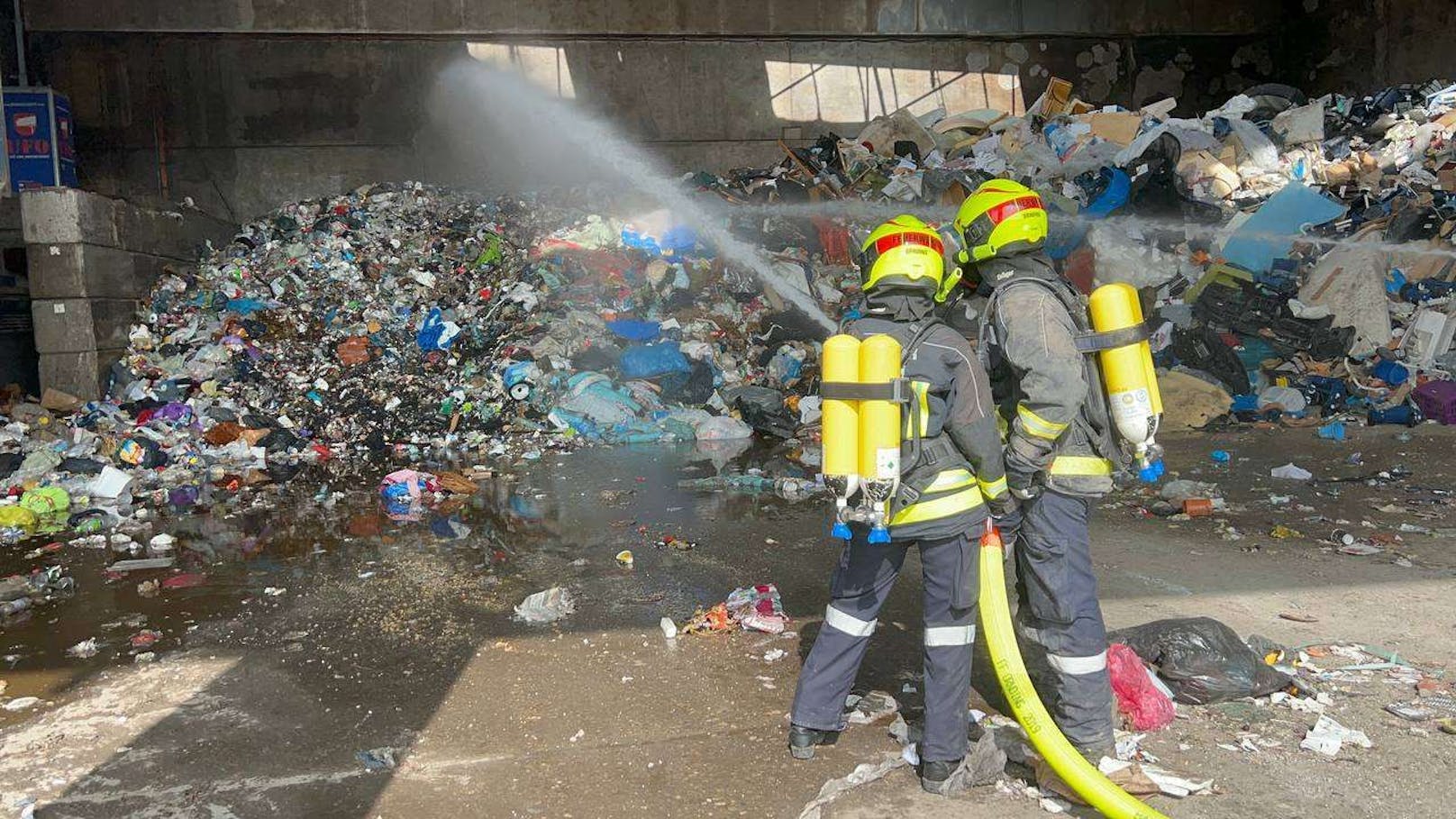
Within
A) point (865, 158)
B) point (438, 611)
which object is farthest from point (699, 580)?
point (865, 158)

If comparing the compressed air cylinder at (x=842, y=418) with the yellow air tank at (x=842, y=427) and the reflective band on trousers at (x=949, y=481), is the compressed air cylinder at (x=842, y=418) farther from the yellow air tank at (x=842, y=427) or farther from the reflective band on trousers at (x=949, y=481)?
the reflective band on trousers at (x=949, y=481)

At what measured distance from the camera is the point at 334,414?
27.5 ft

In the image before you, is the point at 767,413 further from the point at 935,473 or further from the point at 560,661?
the point at 935,473

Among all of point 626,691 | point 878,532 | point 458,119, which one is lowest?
point 626,691

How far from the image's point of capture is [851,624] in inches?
116

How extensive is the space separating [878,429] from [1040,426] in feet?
1.63

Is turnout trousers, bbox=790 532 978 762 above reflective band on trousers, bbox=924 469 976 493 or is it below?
below

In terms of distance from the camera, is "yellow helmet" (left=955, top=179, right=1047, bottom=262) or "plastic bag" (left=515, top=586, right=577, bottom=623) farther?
"plastic bag" (left=515, top=586, right=577, bottom=623)

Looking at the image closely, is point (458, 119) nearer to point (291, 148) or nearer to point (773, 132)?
point (291, 148)

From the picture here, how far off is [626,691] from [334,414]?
19.1 ft

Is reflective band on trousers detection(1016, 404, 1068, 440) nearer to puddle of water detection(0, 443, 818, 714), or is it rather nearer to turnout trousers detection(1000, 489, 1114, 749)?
turnout trousers detection(1000, 489, 1114, 749)

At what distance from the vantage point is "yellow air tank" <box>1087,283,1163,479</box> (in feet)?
9.43

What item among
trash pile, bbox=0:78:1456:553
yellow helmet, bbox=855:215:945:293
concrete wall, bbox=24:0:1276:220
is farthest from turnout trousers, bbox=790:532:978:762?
concrete wall, bbox=24:0:1276:220

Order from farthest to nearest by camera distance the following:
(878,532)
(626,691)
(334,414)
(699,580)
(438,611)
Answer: (334,414), (699,580), (438,611), (626,691), (878,532)
